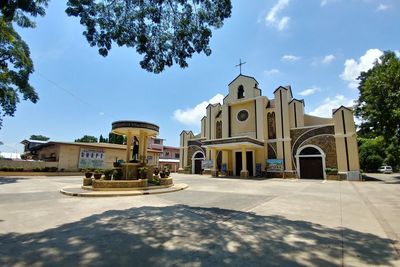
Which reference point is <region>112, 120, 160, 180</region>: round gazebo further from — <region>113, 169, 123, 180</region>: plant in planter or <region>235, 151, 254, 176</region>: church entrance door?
<region>235, 151, 254, 176</region>: church entrance door

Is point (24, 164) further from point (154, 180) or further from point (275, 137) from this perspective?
point (275, 137)

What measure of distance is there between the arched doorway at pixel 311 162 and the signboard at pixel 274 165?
1824 millimetres

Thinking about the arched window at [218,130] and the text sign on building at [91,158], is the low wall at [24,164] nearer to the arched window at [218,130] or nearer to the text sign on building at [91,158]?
the text sign on building at [91,158]

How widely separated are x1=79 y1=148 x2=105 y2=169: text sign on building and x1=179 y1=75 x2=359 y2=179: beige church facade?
46.5 ft

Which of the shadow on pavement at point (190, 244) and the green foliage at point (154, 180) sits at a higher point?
the green foliage at point (154, 180)

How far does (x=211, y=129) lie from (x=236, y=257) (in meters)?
26.4

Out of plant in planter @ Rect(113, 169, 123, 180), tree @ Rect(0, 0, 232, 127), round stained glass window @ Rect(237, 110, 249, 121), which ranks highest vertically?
round stained glass window @ Rect(237, 110, 249, 121)

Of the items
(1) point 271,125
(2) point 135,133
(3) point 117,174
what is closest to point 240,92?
(1) point 271,125

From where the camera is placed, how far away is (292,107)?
2409 cm

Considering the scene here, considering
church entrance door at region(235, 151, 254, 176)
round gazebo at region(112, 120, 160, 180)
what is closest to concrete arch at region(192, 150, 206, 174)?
church entrance door at region(235, 151, 254, 176)

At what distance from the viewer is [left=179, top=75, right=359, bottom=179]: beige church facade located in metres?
20.6

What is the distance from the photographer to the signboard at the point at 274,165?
22.9 metres

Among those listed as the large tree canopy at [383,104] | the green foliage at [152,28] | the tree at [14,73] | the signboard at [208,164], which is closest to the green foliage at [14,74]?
the tree at [14,73]

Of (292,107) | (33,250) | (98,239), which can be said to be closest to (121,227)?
(98,239)
